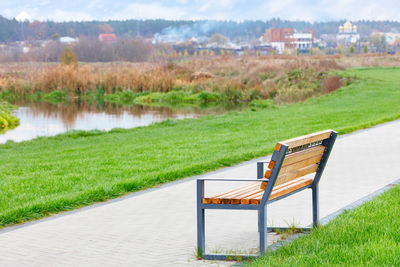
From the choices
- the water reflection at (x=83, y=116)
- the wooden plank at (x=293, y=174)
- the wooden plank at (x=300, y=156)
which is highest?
the wooden plank at (x=300, y=156)

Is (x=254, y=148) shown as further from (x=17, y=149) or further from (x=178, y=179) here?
(x=17, y=149)

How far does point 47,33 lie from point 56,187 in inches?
5587

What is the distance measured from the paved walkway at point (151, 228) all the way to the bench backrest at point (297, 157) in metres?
0.63

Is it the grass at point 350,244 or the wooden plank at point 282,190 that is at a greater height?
the wooden plank at point 282,190

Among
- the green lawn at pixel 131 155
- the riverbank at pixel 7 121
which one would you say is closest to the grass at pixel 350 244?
the green lawn at pixel 131 155

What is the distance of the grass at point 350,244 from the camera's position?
16.0 ft

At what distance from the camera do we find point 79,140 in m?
18.0

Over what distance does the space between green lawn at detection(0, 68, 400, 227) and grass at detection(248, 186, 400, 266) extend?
126 inches

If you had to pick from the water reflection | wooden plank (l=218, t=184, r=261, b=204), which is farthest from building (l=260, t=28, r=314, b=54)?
wooden plank (l=218, t=184, r=261, b=204)

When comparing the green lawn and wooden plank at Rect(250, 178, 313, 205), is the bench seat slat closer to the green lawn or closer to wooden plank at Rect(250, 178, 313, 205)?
wooden plank at Rect(250, 178, 313, 205)

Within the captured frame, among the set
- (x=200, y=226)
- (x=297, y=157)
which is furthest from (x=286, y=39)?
(x=200, y=226)

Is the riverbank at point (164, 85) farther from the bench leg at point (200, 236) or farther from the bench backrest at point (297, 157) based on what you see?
the bench leg at point (200, 236)

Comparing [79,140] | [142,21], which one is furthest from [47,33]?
[79,140]

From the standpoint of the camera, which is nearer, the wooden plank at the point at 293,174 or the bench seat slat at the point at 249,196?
the bench seat slat at the point at 249,196
